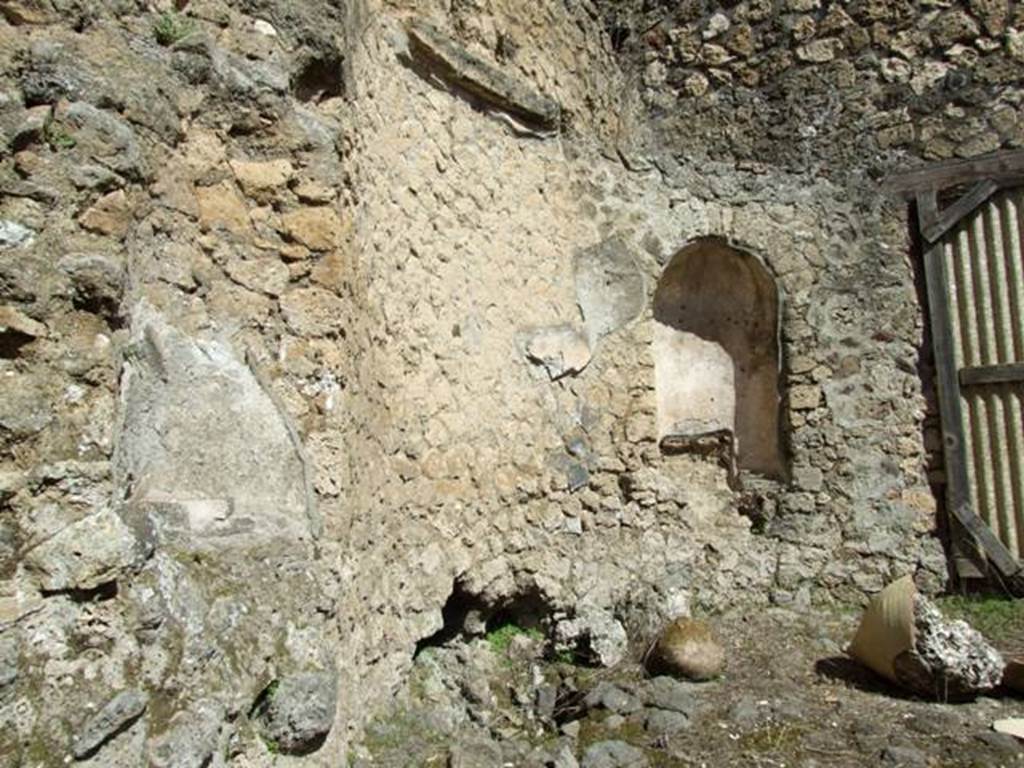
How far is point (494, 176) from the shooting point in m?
4.11

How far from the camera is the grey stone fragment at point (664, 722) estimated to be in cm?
332

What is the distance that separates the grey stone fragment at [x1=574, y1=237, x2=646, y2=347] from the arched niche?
1.23 feet

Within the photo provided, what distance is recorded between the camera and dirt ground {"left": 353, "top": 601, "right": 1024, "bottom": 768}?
10.1ft

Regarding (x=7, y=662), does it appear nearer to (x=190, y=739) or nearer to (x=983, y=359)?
(x=190, y=739)

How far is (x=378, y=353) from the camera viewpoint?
3.17 m

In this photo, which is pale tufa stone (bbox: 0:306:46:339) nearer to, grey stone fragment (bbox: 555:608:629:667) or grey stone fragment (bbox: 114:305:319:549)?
grey stone fragment (bbox: 114:305:319:549)

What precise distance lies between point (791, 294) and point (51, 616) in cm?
430

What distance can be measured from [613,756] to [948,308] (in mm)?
3318

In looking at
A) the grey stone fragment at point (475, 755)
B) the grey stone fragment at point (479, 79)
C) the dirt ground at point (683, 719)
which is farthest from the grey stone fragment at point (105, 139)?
the grey stone fragment at point (475, 755)

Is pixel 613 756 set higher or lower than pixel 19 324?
lower

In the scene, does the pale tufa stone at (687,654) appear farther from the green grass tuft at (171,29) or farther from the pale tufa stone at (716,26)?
the pale tufa stone at (716,26)

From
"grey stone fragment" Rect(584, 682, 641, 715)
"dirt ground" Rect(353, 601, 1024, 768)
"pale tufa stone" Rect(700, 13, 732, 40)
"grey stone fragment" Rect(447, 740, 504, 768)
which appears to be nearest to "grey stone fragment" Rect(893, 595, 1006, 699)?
"dirt ground" Rect(353, 601, 1024, 768)

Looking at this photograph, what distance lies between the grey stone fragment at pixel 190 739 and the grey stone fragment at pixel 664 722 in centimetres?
184

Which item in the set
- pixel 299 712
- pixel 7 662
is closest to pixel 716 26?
pixel 299 712
